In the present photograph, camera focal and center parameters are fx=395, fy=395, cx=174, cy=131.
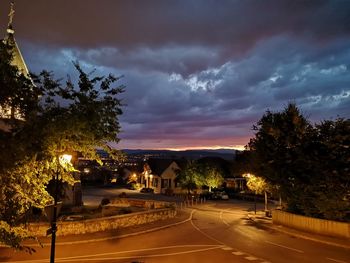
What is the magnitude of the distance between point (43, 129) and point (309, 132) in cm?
2127

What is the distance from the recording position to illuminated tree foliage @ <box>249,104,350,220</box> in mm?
25094

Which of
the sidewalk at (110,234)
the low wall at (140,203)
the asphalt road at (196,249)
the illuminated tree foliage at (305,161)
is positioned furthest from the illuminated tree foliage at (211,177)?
the asphalt road at (196,249)

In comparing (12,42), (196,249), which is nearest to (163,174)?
(196,249)

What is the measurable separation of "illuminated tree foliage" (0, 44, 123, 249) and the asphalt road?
265 inches

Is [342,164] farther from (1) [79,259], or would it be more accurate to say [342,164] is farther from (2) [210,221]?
(1) [79,259]

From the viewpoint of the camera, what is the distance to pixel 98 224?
25.2 metres

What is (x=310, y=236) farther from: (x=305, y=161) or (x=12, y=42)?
(x=12, y=42)

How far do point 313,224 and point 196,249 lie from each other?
9.44 meters

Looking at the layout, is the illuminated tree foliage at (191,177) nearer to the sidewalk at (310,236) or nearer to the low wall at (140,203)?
the low wall at (140,203)

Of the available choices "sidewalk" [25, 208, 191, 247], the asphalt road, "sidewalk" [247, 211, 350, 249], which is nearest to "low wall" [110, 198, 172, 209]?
"sidewalk" [25, 208, 191, 247]

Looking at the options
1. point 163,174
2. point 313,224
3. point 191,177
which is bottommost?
point 313,224

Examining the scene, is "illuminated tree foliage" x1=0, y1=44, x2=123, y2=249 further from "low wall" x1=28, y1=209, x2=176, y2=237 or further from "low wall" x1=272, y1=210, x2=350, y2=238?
"low wall" x1=272, y1=210, x2=350, y2=238

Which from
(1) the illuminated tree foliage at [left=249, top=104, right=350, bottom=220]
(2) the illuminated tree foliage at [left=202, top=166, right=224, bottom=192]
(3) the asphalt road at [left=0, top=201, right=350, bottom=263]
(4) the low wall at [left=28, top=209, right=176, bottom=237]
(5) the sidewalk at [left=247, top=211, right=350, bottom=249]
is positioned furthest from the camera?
(2) the illuminated tree foliage at [left=202, top=166, right=224, bottom=192]

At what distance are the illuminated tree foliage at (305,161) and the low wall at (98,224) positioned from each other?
9738 millimetres
